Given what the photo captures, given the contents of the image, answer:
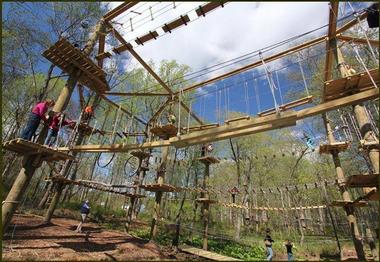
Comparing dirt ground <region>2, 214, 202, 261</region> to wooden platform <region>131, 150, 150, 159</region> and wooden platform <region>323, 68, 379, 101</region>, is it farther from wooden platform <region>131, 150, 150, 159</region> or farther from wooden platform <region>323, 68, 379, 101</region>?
wooden platform <region>323, 68, 379, 101</region>

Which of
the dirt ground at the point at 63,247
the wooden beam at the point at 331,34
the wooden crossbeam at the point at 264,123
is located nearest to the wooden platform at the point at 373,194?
the wooden crossbeam at the point at 264,123

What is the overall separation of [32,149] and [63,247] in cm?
306

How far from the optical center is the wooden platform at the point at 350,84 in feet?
18.2

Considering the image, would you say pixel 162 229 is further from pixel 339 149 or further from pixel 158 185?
pixel 339 149

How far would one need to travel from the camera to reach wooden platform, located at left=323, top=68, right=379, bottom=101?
5551mm

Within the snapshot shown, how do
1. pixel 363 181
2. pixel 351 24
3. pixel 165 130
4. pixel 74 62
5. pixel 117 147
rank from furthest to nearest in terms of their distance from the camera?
pixel 165 130 → pixel 74 62 → pixel 117 147 → pixel 351 24 → pixel 363 181

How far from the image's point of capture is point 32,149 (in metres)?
6.48

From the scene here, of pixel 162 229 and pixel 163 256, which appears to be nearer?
pixel 163 256

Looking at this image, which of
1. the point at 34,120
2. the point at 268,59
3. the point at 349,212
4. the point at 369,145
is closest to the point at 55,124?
the point at 34,120

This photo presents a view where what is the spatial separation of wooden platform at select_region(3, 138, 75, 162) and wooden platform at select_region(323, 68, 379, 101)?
6.73 m

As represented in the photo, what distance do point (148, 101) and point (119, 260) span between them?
15.0 m

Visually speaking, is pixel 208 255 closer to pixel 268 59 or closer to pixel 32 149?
pixel 32 149

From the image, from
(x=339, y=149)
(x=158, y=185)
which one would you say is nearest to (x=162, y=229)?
(x=158, y=185)

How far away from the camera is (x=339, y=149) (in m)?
8.97
